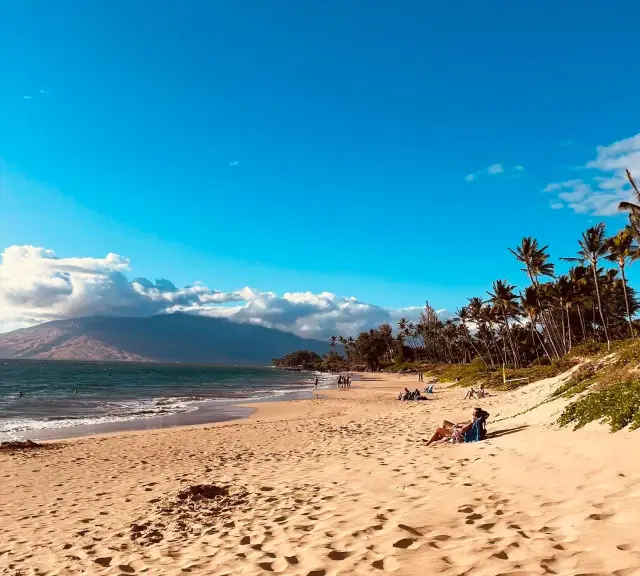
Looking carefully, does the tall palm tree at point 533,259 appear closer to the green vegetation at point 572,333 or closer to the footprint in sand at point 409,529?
the green vegetation at point 572,333

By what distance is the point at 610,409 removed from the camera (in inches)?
387

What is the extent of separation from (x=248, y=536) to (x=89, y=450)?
13.3 metres

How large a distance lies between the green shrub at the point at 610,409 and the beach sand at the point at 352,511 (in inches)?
15.5

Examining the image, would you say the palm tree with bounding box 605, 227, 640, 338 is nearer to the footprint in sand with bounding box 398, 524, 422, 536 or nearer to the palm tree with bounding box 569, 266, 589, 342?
the palm tree with bounding box 569, 266, 589, 342

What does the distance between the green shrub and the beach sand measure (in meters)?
0.39

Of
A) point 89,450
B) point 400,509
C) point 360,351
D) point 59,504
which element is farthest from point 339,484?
point 360,351

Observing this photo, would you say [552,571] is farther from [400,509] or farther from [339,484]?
[339,484]

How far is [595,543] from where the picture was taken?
459 centimetres

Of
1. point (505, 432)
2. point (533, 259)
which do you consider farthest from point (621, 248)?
point (505, 432)

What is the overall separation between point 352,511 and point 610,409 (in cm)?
673

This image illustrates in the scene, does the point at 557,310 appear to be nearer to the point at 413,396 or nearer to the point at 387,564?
the point at 413,396

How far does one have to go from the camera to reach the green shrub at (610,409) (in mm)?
8961

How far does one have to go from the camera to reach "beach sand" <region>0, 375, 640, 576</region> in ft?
16.0

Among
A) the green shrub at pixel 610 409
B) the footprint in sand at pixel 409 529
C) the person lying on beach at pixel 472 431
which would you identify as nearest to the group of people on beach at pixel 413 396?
the person lying on beach at pixel 472 431
